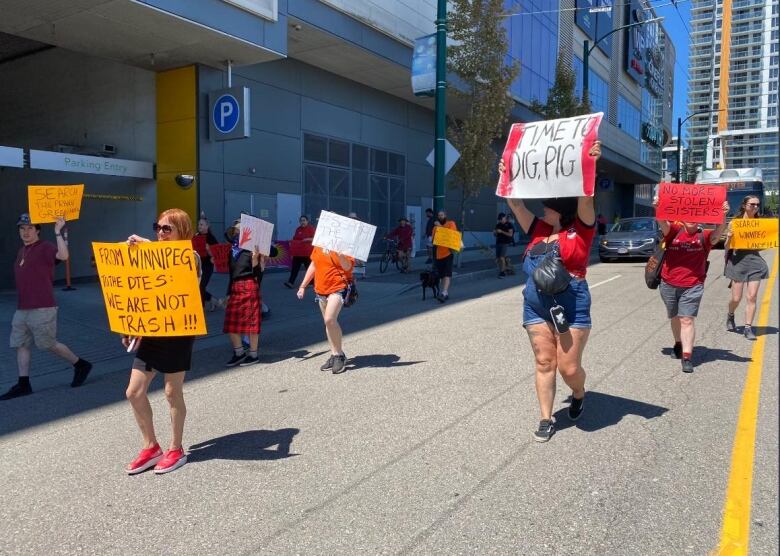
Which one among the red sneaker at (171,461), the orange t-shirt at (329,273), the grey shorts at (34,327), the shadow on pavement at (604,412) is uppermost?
the orange t-shirt at (329,273)

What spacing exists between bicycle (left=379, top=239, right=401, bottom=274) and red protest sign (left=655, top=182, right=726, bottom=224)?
37.6 feet

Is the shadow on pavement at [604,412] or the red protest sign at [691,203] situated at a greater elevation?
the red protest sign at [691,203]

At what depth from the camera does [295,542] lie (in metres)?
3.11

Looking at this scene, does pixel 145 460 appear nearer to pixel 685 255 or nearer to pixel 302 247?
pixel 685 255

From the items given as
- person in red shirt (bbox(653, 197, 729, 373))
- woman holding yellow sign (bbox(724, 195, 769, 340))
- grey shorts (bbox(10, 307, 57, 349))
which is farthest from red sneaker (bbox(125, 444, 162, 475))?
woman holding yellow sign (bbox(724, 195, 769, 340))

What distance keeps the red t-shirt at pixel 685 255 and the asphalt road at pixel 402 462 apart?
90 centimetres

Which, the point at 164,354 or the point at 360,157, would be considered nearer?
the point at 164,354

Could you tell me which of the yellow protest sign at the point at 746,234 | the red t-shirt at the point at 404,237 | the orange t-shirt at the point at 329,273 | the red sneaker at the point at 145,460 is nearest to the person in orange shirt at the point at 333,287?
the orange t-shirt at the point at 329,273

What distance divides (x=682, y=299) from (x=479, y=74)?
13.3 m

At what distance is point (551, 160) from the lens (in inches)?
166

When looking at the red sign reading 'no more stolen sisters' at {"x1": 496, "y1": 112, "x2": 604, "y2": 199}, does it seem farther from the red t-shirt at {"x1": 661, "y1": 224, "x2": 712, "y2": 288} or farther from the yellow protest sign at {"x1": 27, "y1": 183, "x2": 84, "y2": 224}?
the yellow protest sign at {"x1": 27, "y1": 183, "x2": 84, "y2": 224}

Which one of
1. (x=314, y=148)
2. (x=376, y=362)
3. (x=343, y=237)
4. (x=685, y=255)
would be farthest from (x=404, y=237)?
(x=685, y=255)

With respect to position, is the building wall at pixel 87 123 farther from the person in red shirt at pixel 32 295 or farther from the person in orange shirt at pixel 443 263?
the person in red shirt at pixel 32 295

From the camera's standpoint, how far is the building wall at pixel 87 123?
1580 cm
